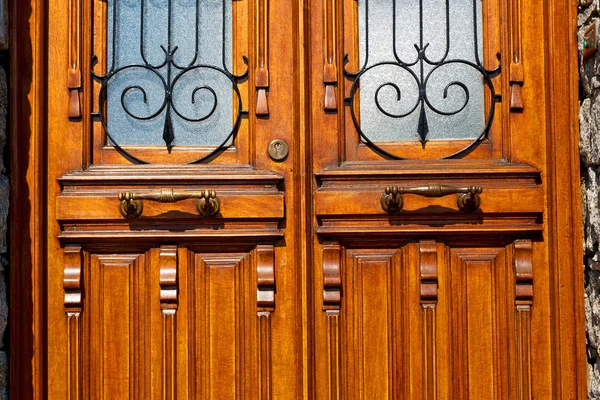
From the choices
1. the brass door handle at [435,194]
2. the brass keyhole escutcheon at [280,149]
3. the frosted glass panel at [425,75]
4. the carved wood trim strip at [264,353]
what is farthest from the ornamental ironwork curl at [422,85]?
the carved wood trim strip at [264,353]

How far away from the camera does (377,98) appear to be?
2.33m

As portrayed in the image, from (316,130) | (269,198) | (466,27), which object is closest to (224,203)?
(269,198)

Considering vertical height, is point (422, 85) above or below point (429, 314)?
above

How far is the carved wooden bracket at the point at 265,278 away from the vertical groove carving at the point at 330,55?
47 cm

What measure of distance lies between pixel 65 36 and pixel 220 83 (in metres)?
0.48

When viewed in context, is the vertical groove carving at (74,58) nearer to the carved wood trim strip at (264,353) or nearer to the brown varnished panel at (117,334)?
the brown varnished panel at (117,334)

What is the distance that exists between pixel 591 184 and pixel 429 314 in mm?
590

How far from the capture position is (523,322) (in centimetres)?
227

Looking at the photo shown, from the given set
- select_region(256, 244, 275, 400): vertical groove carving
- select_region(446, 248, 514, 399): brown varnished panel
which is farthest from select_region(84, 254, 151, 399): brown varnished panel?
select_region(446, 248, 514, 399): brown varnished panel

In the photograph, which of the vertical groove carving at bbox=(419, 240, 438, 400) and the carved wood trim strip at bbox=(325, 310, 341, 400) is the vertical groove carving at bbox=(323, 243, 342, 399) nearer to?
the carved wood trim strip at bbox=(325, 310, 341, 400)

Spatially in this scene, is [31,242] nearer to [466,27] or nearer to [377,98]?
[377,98]

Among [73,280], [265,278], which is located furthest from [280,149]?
[73,280]

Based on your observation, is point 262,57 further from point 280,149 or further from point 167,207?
point 167,207

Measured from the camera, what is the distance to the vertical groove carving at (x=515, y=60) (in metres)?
2.31
